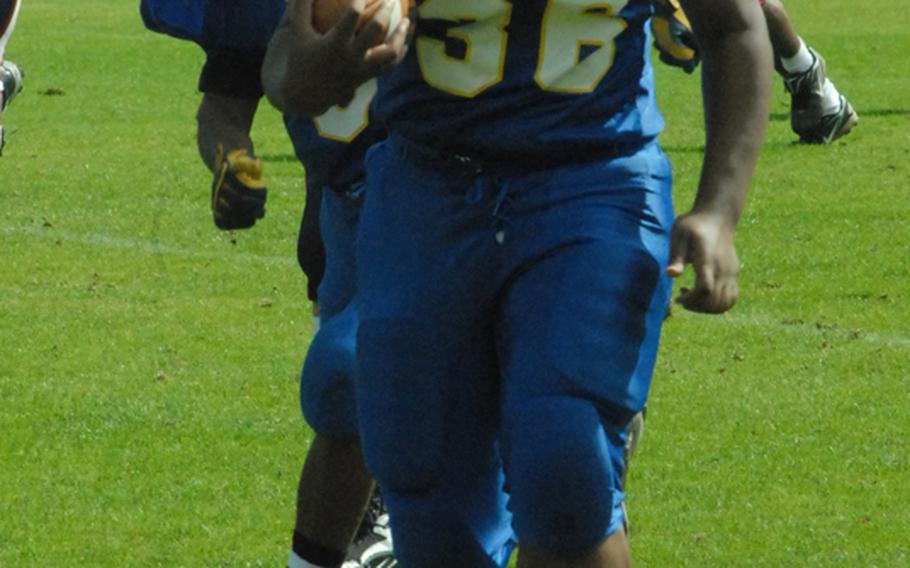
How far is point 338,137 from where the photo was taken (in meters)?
5.19

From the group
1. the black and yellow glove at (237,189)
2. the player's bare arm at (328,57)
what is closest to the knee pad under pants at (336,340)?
the black and yellow glove at (237,189)

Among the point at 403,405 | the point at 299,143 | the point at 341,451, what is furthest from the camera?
the point at 299,143

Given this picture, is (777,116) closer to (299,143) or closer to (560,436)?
(299,143)

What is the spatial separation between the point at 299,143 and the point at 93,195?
6837 millimetres

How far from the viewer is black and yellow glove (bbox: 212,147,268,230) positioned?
5004 millimetres

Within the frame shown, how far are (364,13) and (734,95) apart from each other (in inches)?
27.4

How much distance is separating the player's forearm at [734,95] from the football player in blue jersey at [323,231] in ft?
3.93

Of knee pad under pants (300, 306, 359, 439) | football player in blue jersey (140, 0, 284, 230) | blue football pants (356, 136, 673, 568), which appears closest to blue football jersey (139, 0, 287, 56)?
football player in blue jersey (140, 0, 284, 230)

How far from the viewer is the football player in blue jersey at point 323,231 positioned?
491cm

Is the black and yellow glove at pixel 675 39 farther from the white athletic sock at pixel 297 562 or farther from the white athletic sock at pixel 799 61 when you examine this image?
the white athletic sock at pixel 799 61

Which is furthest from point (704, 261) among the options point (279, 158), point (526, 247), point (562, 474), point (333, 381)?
point (279, 158)

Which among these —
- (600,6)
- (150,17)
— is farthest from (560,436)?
(150,17)

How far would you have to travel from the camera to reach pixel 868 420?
23.2ft

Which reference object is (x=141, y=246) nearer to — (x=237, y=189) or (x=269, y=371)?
(x=269, y=371)
